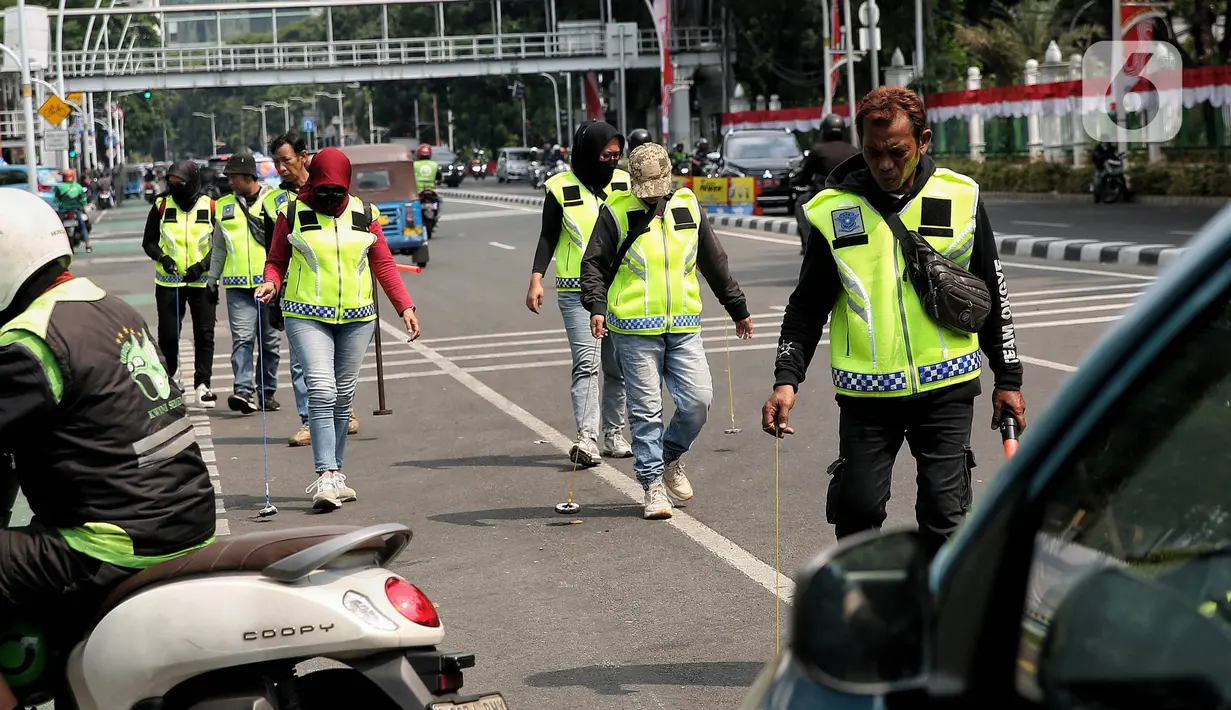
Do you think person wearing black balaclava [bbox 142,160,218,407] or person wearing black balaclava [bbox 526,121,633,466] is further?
person wearing black balaclava [bbox 142,160,218,407]

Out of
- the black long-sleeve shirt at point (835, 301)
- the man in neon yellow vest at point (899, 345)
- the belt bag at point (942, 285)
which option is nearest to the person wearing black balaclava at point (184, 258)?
the black long-sleeve shirt at point (835, 301)

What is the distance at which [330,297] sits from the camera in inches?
355

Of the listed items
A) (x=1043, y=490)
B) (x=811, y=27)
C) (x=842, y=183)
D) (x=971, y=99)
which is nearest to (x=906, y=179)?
(x=842, y=183)

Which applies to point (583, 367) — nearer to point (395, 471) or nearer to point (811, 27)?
point (395, 471)

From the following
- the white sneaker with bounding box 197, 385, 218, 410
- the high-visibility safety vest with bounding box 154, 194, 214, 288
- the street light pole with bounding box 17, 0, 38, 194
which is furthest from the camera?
the street light pole with bounding box 17, 0, 38, 194

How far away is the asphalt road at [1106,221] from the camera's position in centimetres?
2448

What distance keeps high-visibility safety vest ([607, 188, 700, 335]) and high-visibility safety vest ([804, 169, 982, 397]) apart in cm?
328

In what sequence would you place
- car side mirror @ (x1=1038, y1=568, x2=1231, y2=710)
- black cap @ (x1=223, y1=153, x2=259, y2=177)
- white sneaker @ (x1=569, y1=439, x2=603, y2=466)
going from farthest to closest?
1. black cap @ (x1=223, y1=153, x2=259, y2=177)
2. white sneaker @ (x1=569, y1=439, x2=603, y2=466)
3. car side mirror @ (x1=1038, y1=568, x2=1231, y2=710)

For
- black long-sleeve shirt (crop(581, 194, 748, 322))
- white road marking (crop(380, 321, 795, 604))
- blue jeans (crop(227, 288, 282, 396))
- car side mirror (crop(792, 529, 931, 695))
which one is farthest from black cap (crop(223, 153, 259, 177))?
car side mirror (crop(792, 529, 931, 695))

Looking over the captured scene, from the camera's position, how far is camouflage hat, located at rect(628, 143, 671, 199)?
26.9ft

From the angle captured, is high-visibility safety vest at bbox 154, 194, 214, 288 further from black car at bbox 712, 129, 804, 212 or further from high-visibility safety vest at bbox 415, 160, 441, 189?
black car at bbox 712, 129, 804, 212

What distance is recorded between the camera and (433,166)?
34594mm

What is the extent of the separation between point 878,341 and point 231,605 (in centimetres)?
213

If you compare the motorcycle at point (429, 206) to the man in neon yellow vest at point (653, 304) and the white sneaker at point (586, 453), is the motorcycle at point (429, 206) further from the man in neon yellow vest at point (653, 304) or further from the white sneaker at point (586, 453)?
the man in neon yellow vest at point (653, 304)
